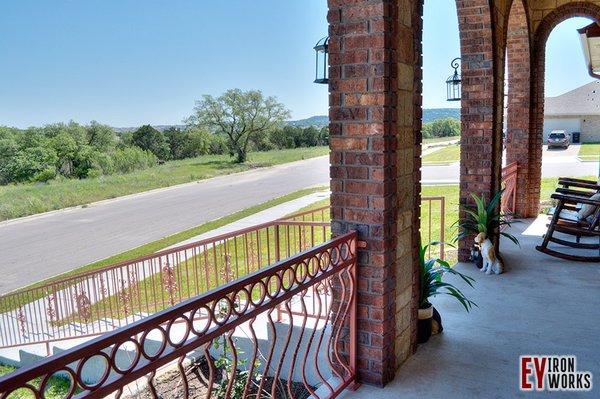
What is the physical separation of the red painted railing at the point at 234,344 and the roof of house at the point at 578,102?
33.1 meters

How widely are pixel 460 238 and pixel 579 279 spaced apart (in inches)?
40.1

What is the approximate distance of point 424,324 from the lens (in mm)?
2592

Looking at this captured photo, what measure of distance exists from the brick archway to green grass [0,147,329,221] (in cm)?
1759

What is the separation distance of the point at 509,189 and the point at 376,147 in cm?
473

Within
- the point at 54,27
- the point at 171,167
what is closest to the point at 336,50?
the point at 171,167

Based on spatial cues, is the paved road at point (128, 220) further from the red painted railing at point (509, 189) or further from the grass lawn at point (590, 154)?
the red painted railing at point (509, 189)

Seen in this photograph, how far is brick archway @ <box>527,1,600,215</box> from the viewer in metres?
5.70

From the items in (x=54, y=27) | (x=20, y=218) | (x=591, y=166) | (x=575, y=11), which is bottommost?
(x=20, y=218)

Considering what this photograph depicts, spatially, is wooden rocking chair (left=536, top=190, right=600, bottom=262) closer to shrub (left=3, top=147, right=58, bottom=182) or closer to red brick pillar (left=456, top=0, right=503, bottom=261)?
red brick pillar (left=456, top=0, right=503, bottom=261)

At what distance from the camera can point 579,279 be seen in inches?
148

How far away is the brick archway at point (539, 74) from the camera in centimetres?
570

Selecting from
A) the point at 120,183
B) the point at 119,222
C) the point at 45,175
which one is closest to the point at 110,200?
the point at 120,183

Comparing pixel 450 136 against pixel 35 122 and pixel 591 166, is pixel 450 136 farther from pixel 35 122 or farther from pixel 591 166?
pixel 35 122

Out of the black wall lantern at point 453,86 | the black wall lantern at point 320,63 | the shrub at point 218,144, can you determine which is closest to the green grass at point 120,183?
the shrub at point 218,144
